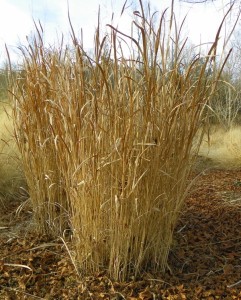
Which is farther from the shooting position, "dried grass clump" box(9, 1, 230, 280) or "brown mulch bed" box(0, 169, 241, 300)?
"brown mulch bed" box(0, 169, 241, 300)

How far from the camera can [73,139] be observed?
4.36 ft

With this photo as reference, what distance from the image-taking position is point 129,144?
1197 mm

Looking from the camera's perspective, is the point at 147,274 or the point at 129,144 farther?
the point at 147,274

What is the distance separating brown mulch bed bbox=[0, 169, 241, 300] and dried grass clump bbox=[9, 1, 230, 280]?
71mm

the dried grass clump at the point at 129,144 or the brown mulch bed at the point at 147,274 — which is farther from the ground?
the dried grass clump at the point at 129,144

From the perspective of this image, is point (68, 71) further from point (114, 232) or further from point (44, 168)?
point (114, 232)

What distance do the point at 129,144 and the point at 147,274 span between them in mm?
557

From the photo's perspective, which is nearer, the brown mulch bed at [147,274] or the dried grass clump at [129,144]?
the dried grass clump at [129,144]

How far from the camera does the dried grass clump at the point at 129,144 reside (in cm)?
121

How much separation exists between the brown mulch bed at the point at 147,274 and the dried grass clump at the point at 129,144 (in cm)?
7

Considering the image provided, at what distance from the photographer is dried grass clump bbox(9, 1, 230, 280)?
121 cm

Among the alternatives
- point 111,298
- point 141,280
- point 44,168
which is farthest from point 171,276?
point 44,168

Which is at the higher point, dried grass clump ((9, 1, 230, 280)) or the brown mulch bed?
dried grass clump ((9, 1, 230, 280))

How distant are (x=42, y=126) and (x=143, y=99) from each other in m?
0.70
